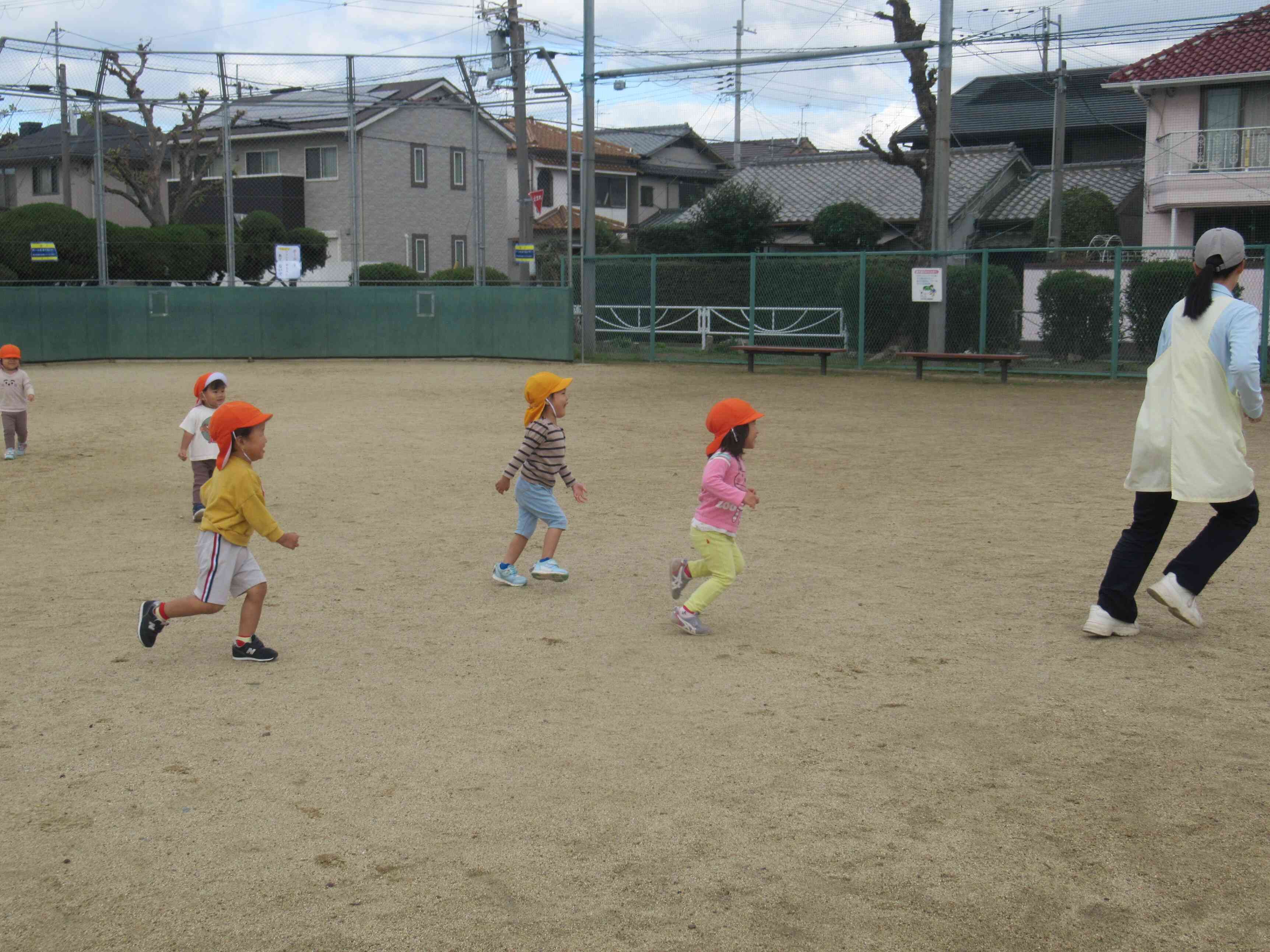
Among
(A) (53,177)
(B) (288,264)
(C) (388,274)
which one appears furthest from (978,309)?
(A) (53,177)

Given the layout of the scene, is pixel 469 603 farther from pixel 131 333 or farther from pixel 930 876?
pixel 131 333

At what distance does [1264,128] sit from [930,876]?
29033mm

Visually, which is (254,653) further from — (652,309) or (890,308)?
(652,309)

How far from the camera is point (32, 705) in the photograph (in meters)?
4.81

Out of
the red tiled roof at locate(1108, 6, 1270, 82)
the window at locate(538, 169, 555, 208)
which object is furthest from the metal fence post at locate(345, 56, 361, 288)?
the window at locate(538, 169, 555, 208)

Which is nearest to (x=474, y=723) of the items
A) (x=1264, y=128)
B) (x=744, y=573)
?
(x=744, y=573)

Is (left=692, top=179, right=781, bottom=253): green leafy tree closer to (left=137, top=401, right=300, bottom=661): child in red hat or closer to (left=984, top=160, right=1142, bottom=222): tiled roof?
(left=984, top=160, right=1142, bottom=222): tiled roof

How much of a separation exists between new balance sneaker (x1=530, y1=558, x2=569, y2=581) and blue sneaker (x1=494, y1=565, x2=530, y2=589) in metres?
0.07

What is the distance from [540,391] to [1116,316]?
15124mm

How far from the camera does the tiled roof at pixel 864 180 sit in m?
36.6

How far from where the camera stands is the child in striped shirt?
6.68 meters

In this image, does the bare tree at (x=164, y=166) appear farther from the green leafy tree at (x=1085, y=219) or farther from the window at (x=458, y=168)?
the green leafy tree at (x=1085, y=219)

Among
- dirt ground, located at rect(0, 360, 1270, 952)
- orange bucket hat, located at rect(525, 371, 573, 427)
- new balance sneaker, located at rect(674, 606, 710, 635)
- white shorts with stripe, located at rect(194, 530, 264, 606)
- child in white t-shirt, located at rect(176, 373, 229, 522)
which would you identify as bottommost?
dirt ground, located at rect(0, 360, 1270, 952)

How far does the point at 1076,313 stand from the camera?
2050 centimetres
